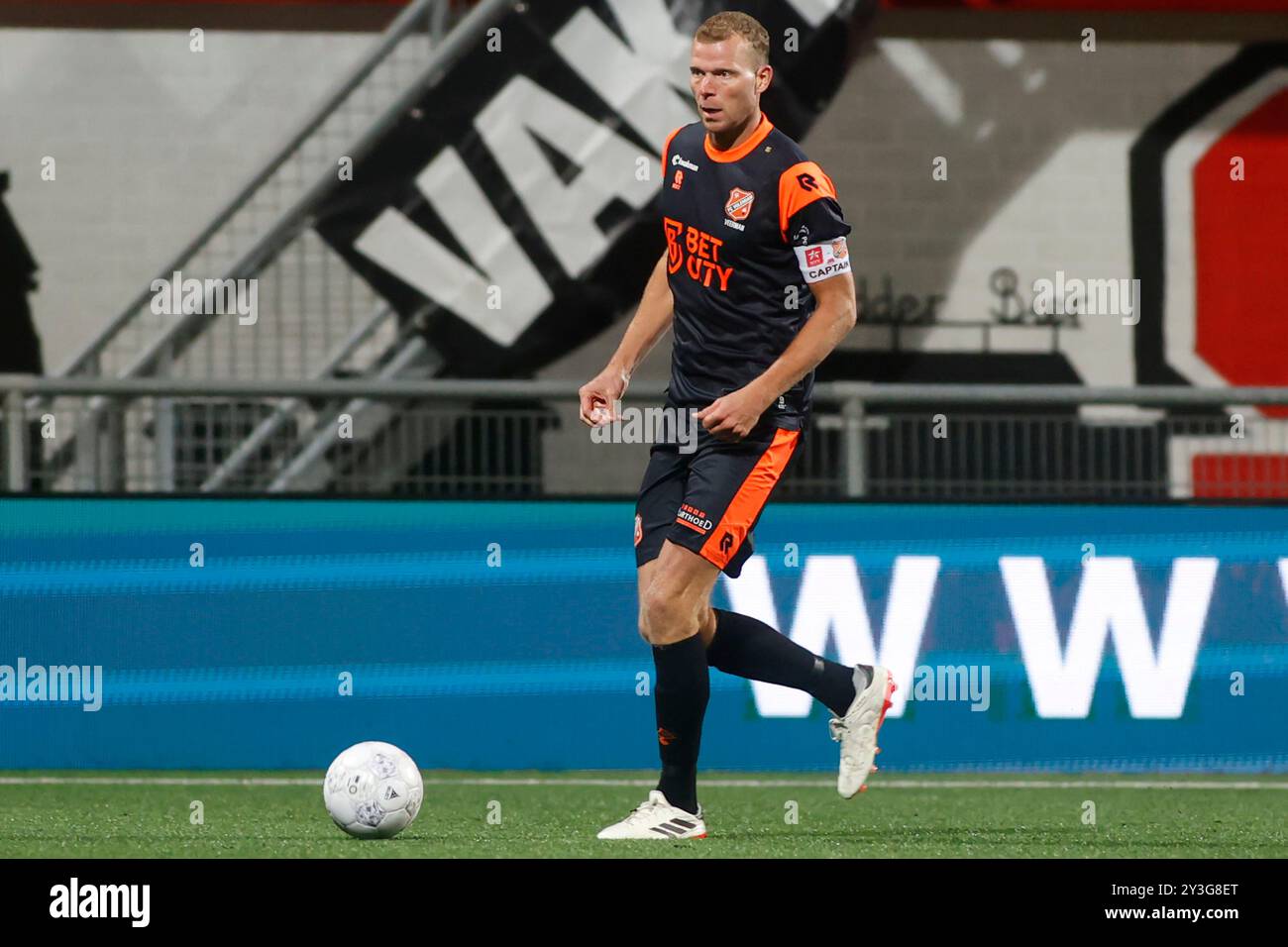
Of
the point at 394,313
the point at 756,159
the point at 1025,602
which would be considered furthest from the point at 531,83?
the point at 756,159

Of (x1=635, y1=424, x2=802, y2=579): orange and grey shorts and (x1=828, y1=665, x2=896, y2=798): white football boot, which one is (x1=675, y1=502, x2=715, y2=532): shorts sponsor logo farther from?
(x1=828, y1=665, x2=896, y2=798): white football boot

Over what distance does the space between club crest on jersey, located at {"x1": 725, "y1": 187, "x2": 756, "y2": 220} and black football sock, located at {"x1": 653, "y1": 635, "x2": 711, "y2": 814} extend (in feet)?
3.88

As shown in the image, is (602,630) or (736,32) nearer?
(736,32)

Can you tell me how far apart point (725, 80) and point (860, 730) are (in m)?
1.91

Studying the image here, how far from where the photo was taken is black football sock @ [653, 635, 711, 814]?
19.9 ft

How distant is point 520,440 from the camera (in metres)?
9.23

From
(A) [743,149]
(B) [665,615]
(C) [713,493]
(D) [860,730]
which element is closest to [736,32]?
(A) [743,149]

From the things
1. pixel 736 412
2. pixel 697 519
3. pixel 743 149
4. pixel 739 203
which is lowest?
pixel 697 519

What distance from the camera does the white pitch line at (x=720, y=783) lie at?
8.09 m

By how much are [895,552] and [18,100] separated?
8236 millimetres

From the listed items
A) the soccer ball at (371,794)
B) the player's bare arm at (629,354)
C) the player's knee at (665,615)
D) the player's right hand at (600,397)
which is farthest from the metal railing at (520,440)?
the soccer ball at (371,794)

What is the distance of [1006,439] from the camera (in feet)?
30.6

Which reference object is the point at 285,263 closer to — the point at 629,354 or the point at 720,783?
the point at 720,783

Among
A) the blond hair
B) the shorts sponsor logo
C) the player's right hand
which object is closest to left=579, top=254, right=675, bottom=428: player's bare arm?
the player's right hand
